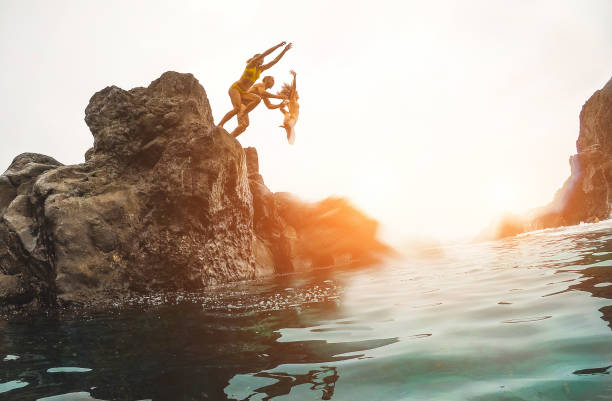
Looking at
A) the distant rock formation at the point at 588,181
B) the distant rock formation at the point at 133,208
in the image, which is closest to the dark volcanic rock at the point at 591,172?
the distant rock formation at the point at 588,181

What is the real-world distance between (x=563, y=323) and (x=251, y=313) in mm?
3229

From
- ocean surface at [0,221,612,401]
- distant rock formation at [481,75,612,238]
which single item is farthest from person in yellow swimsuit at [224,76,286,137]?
distant rock formation at [481,75,612,238]

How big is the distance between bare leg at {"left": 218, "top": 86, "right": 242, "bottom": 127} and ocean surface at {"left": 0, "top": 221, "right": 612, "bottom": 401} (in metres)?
7.42

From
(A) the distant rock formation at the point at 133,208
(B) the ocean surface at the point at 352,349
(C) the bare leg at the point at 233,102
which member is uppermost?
(C) the bare leg at the point at 233,102

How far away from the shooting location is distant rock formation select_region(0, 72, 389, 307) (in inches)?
271

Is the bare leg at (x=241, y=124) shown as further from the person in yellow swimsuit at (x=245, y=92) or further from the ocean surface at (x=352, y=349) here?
the ocean surface at (x=352, y=349)

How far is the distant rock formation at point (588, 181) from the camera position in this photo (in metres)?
35.9

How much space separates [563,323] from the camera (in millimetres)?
2506

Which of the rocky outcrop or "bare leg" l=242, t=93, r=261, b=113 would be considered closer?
"bare leg" l=242, t=93, r=261, b=113

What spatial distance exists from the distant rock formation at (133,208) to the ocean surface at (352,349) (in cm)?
240

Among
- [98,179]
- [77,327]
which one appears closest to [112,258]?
[98,179]

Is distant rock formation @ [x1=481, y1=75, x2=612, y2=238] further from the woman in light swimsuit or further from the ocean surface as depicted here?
the ocean surface

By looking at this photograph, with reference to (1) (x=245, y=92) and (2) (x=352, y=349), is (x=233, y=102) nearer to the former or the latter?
(1) (x=245, y=92)

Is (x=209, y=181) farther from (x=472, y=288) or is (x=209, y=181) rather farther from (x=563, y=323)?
(x=563, y=323)
